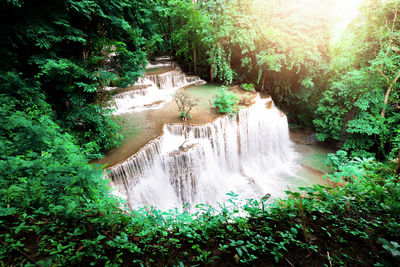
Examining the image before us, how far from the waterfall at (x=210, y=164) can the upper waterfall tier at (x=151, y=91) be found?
10.5 ft

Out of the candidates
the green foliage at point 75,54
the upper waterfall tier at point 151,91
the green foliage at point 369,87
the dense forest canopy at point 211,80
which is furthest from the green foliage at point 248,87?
the green foliage at point 75,54

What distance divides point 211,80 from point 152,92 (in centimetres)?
485

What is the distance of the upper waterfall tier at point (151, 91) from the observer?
921 centimetres

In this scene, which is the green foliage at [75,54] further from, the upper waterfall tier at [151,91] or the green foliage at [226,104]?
the green foliage at [226,104]

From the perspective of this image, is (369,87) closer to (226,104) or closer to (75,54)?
(226,104)

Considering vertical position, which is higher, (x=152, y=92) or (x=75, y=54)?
(x=75, y=54)

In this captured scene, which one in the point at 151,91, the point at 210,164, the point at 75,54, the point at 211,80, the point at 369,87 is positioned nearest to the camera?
the point at 75,54

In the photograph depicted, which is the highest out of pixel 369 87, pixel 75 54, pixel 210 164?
pixel 75 54

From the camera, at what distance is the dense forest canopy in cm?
178

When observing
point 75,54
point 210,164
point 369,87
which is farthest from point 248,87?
point 75,54

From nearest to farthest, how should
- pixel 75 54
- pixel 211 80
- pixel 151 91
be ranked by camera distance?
1. pixel 75 54
2. pixel 151 91
3. pixel 211 80

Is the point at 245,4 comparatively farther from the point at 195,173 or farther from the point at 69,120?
the point at 69,120

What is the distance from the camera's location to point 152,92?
10.9 meters

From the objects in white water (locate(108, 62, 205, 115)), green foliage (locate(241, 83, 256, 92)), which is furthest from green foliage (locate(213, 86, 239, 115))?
green foliage (locate(241, 83, 256, 92))
